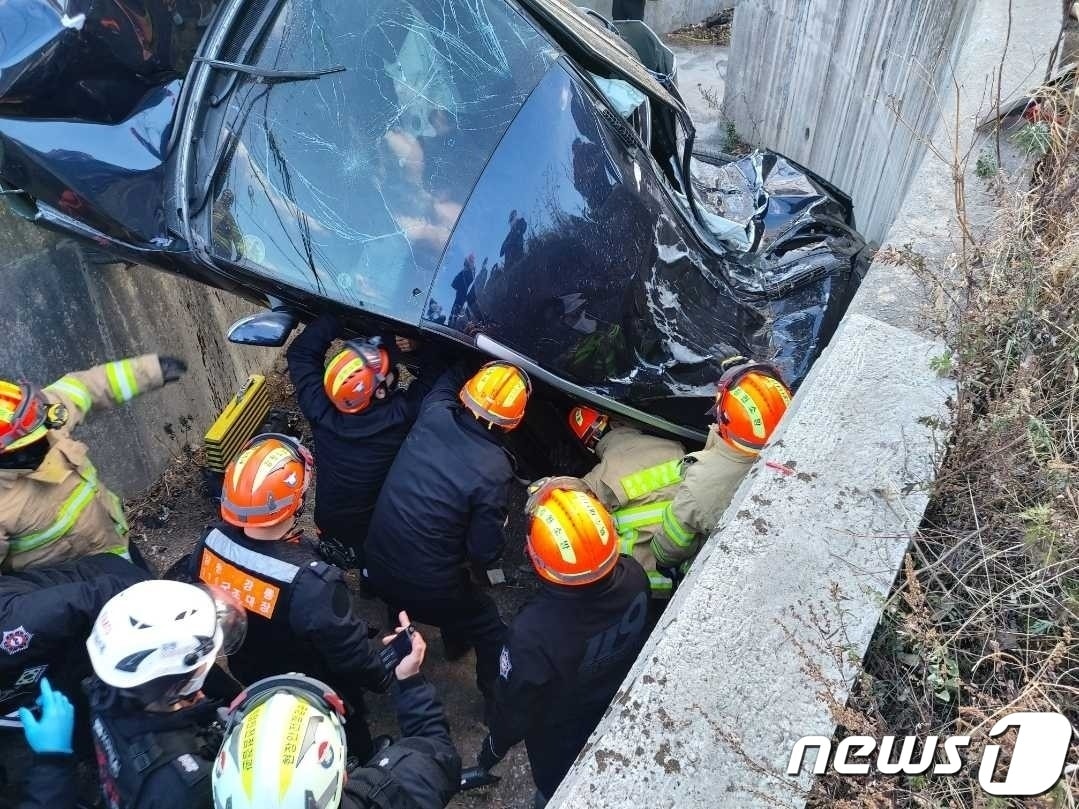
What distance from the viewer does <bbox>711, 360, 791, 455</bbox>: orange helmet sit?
2537 mm

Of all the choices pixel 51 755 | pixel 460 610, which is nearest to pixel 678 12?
pixel 460 610

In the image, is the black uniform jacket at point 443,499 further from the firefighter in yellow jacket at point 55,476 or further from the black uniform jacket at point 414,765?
the firefighter in yellow jacket at point 55,476

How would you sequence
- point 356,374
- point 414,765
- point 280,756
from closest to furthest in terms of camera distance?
point 280,756, point 414,765, point 356,374

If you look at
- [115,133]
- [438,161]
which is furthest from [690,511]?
[115,133]

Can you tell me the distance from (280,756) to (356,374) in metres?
1.54

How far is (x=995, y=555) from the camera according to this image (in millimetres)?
1697

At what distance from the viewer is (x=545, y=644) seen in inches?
89.8

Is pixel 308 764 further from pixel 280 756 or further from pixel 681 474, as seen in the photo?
pixel 681 474

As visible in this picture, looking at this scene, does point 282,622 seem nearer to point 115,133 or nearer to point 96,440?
point 96,440

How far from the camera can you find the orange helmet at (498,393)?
9.02 ft

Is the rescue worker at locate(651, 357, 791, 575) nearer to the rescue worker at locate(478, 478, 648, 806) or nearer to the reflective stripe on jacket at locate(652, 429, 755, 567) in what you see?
the reflective stripe on jacket at locate(652, 429, 755, 567)

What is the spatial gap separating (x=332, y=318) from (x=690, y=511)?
5.40ft

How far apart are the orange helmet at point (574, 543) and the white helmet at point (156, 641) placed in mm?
914

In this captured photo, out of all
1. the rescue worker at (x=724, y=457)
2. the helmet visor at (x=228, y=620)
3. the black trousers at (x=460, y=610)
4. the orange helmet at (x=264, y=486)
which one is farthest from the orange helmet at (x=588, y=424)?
the helmet visor at (x=228, y=620)
